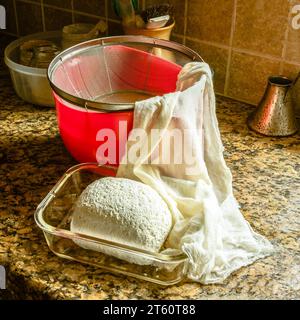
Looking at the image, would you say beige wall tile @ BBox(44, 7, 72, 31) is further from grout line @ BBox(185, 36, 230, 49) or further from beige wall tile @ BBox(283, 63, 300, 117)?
beige wall tile @ BBox(283, 63, 300, 117)

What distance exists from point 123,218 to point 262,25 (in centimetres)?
54

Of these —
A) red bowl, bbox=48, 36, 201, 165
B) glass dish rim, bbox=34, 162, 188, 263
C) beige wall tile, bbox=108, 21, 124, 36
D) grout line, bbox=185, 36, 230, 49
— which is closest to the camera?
glass dish rim, bbox=34, 162, 188, 263

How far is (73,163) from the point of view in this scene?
877mm

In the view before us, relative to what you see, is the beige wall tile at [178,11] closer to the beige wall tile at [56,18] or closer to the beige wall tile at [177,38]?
the beige wall tile at [177,38]

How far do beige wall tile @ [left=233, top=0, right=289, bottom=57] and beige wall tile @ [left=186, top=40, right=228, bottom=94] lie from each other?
50mm

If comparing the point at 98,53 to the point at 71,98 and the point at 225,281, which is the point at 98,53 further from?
the point at 225,281

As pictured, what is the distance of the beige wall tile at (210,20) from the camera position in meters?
1.01

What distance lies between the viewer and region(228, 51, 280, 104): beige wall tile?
1.01m

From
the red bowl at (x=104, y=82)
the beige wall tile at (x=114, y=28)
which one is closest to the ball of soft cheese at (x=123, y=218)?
the red bowl at (x=104, y=82)

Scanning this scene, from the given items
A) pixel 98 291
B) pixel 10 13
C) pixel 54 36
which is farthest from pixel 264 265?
pixel 10 13

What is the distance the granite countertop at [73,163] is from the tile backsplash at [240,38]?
0.06 meters

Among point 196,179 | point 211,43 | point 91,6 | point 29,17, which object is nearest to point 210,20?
point 211,43

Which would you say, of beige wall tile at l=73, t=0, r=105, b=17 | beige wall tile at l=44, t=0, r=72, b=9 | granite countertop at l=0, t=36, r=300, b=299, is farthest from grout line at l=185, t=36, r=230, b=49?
beige wall tile at l=44, t=0, r=72, b=9

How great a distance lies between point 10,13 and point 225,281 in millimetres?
1045
